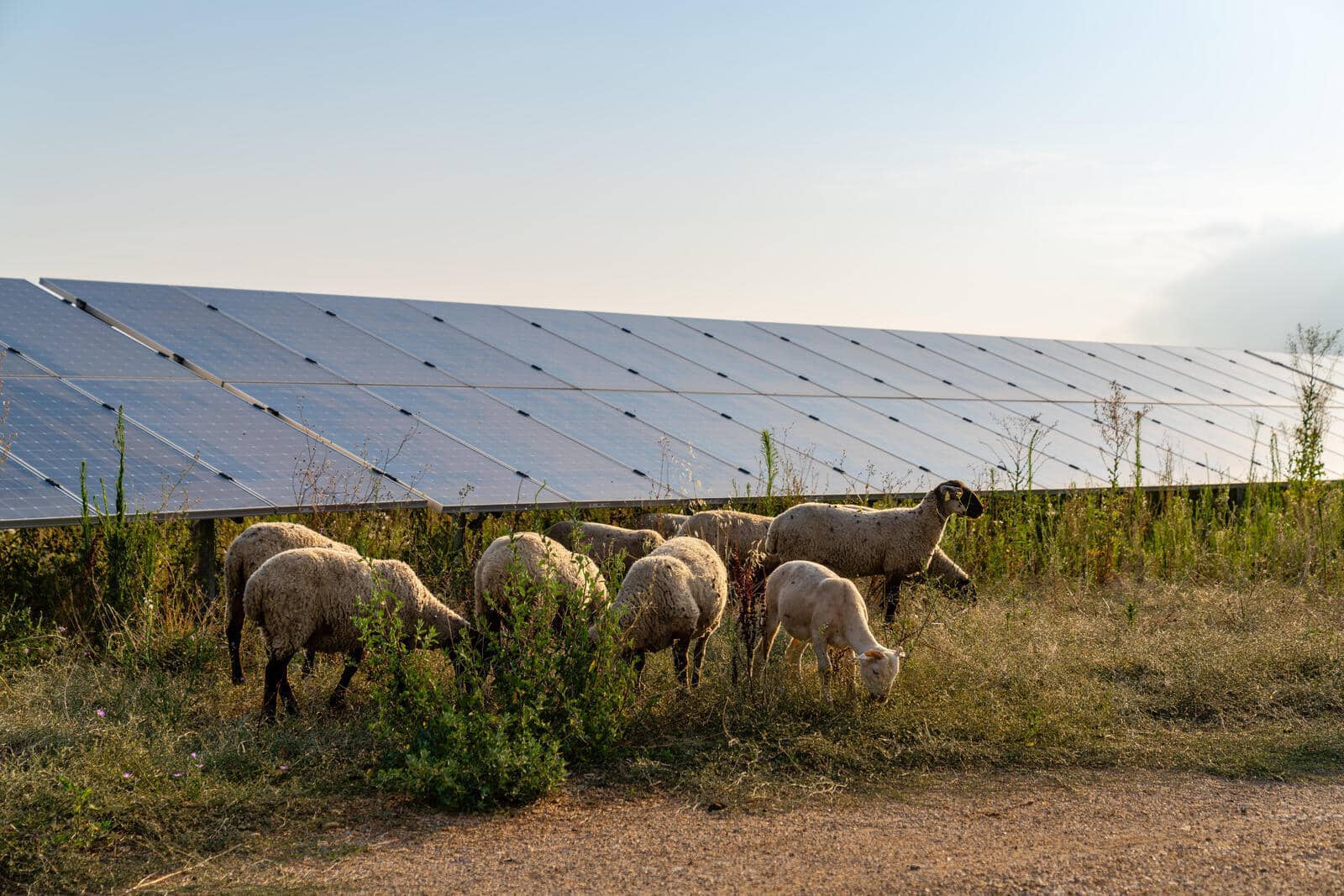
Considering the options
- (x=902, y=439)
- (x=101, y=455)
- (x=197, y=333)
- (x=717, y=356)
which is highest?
(x=717, y=356)

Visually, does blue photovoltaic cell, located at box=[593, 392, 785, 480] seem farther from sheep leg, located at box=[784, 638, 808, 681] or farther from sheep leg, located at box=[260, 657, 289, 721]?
sheep leg, located at box=[260, 657, 289, 721]

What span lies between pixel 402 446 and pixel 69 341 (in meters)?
3.95

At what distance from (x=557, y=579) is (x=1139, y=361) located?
74.7ft

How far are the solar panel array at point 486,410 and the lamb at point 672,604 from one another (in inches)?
35.7

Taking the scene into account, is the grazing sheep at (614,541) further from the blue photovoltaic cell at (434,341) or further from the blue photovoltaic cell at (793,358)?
the blue photovoltaic cell at (793,358)

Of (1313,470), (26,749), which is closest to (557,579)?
(26,749)

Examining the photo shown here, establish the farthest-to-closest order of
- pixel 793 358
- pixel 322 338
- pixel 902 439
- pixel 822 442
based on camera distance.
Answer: pixel 793 358
pixel 902 439
pixel 822 442
pixel 322 338

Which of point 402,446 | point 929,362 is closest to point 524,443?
point 402,446

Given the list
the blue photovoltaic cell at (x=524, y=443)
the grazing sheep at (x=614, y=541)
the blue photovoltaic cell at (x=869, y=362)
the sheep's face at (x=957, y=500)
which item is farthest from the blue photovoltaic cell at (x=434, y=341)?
the blue photovoltaic cell at (x=869, y=362)

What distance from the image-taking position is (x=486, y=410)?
13.6 meters

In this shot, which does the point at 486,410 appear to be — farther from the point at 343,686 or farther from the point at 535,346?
the point at 343,686

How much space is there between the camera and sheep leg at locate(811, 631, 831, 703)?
25.3 ft

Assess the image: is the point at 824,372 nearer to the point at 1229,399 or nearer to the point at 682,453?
the point at 682,453

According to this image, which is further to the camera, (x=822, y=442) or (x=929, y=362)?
(x=929, y=362)
